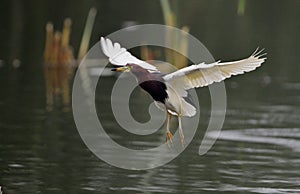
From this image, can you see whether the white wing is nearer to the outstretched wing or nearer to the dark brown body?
the dark brown body

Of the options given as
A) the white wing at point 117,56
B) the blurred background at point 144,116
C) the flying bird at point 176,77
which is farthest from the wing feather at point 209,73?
the blurred background at point 144,116

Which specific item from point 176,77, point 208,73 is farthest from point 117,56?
point 208,73

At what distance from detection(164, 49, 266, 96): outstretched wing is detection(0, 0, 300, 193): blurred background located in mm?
838

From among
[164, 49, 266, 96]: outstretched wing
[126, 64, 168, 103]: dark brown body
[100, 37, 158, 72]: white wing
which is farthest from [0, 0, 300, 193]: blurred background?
[100, 37, 158, 72]: white wing

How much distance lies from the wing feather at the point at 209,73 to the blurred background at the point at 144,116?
0.84 meters

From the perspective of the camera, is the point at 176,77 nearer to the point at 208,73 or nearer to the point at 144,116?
the point at 208,73

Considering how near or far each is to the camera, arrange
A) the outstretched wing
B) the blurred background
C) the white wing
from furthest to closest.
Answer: the blurred background → the white wing → the outstretched wing

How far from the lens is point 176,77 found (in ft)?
29.5

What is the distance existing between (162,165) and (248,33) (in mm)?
13625

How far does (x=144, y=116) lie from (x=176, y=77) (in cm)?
583

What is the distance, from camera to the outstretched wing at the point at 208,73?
8.78 meters

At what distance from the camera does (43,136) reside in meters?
13.2

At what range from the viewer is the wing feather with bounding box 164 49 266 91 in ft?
28.8

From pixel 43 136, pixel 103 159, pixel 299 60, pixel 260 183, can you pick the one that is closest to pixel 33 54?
pixel 299 60
